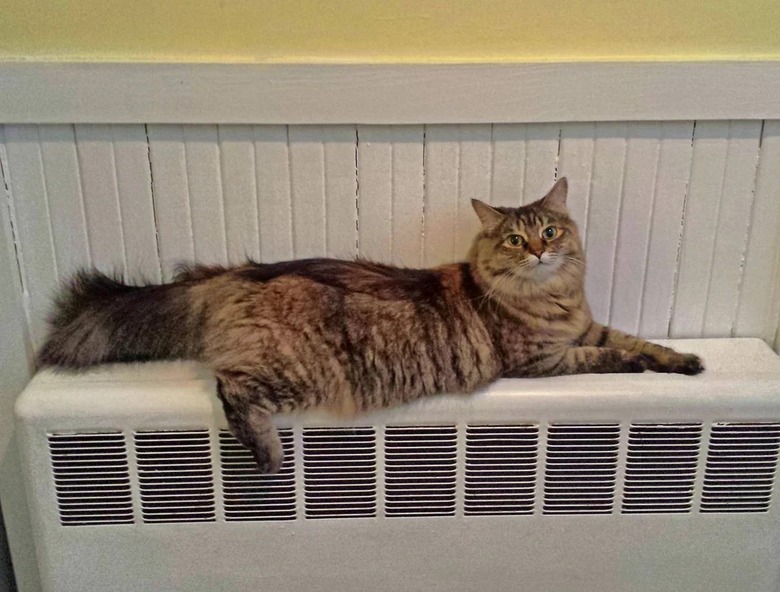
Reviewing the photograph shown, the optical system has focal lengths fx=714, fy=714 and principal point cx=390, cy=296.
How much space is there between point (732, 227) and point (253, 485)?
1.01m

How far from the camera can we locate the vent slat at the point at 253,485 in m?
1.22

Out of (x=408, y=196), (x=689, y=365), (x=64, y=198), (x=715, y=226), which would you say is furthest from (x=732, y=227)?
(x=64, y=198)

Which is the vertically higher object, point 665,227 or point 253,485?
point 665,227

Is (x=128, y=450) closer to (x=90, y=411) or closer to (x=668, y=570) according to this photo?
(x=90, y=411)

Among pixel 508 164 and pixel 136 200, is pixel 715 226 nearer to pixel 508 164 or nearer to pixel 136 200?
pixel 508 164

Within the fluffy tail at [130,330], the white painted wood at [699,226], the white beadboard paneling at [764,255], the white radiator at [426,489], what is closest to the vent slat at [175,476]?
the white radiator at [426,489]

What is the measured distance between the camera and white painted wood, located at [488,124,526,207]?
4.26 feet

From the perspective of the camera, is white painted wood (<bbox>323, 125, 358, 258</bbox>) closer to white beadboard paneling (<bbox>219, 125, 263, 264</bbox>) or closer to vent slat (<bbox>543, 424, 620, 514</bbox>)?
white beadboard paneling (<bbox>219, 125, 263, 264</bbox>)

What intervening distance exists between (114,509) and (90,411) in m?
0.19

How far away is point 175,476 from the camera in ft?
4.05

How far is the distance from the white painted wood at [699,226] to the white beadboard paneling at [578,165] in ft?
0.64

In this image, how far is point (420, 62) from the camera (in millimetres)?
1237

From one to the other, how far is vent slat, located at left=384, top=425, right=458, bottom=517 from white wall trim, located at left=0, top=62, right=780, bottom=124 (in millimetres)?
550

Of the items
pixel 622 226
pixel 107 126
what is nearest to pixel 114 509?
pixel 107 126
